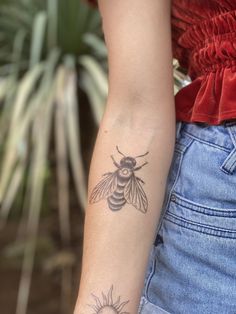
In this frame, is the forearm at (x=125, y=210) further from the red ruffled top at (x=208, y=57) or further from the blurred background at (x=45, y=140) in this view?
the blurred background at (x=45, y=140)

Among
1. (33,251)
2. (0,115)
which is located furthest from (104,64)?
(33,251)

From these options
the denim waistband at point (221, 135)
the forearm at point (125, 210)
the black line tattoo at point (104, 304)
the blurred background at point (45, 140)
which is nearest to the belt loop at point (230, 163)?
the denim waistband at point (221, 135)

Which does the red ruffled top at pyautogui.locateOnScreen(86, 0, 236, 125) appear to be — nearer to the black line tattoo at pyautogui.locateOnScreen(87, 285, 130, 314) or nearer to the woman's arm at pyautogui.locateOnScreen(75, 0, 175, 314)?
the woman's arm at pyautogui.locateOnScreen(75, 0, 175, 314)

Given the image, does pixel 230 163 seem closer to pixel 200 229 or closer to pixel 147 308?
pixel 200 229

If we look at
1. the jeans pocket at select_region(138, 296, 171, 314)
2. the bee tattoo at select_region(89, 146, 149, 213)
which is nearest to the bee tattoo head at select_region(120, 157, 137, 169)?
the bee tattoo at select_region(89, 146, 149, 213)

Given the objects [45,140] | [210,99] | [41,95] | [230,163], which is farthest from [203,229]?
[41,95]

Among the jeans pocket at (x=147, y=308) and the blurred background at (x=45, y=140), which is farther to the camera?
the blurred background at (x=45, y=140)

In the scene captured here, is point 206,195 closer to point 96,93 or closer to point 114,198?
point 114,198
